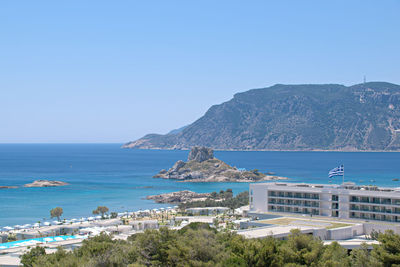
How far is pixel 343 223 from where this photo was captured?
45969mm

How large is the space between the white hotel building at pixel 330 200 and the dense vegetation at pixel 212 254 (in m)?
17.7

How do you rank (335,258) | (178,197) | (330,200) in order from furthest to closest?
(178,197) < (330,200) < (335,258)

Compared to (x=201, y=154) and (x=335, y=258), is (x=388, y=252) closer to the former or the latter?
(x=335, y=258)

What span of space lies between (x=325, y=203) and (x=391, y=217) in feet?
22.2

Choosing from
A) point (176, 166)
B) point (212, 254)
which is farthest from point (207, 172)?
point (212, 254)

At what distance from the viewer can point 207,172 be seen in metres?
135

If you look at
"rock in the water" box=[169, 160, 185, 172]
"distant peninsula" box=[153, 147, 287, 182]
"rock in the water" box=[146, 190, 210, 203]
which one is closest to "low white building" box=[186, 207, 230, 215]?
"rock in the water" box=[146, 190, 210, 203]

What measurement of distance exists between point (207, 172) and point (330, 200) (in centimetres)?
8584

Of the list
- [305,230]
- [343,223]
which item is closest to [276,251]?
[305,230]

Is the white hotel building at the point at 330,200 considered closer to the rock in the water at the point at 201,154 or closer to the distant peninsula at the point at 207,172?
the distant peninsula at the point at 207,172

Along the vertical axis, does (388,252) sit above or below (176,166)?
above

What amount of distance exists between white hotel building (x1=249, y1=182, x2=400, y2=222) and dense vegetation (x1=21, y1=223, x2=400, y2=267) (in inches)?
697

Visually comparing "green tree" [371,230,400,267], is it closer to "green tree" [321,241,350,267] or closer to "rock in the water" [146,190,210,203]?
"green tree" [321,241,350,267]

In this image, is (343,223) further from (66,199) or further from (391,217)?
(66,199)
